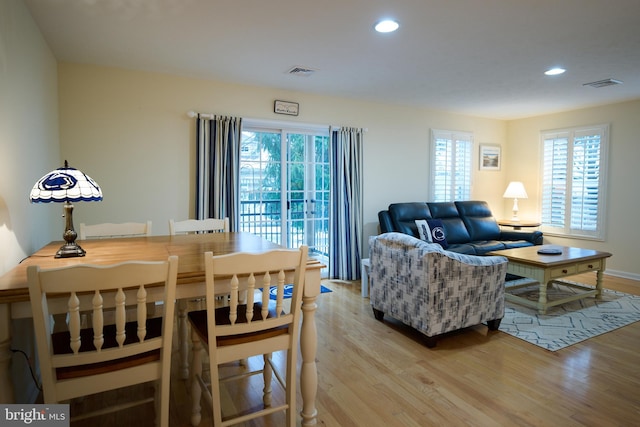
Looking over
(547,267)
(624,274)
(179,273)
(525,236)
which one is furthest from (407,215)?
(179,273)

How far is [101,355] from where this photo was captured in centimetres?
139

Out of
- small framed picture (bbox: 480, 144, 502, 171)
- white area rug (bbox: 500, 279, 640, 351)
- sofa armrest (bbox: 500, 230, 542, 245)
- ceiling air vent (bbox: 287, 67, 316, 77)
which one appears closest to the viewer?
white area rug (bbox: 500, 279, 640, 351)

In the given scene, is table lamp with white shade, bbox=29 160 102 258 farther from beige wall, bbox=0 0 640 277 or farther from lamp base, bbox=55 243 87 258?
beige wall, bbox=0 0 640 277

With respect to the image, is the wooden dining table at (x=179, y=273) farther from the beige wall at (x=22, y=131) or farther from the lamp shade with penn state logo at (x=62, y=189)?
the lamp shade with penn state logo at (x=62, y=189)

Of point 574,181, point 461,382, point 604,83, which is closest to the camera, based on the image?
point 461,382

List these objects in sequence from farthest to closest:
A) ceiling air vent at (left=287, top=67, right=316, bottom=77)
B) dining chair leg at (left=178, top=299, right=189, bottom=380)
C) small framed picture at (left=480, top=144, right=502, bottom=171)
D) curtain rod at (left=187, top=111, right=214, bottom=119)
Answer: small framed picture at (left=480, top=144, right=502, bottom=171) → curtain rod at (left=187, top=111, right=214, bottom=119) → ceiling air vent at (left=287, top=67, right=316, bottom=77) → dining chair leg at (left=178, top=299, right=189, bottom=380)

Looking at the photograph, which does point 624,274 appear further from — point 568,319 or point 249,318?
point 249,318

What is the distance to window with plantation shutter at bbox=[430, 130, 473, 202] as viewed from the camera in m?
5.83

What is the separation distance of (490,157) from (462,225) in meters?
1.79

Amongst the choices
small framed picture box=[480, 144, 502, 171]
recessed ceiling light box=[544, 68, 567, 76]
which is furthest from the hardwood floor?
small framed picture box=[480, 144, 502, 171]

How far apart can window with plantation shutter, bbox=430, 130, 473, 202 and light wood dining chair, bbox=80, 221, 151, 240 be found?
14.4ft

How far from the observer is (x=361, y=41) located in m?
2.96

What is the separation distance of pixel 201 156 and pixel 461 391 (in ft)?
10.7

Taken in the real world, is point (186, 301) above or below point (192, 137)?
below
